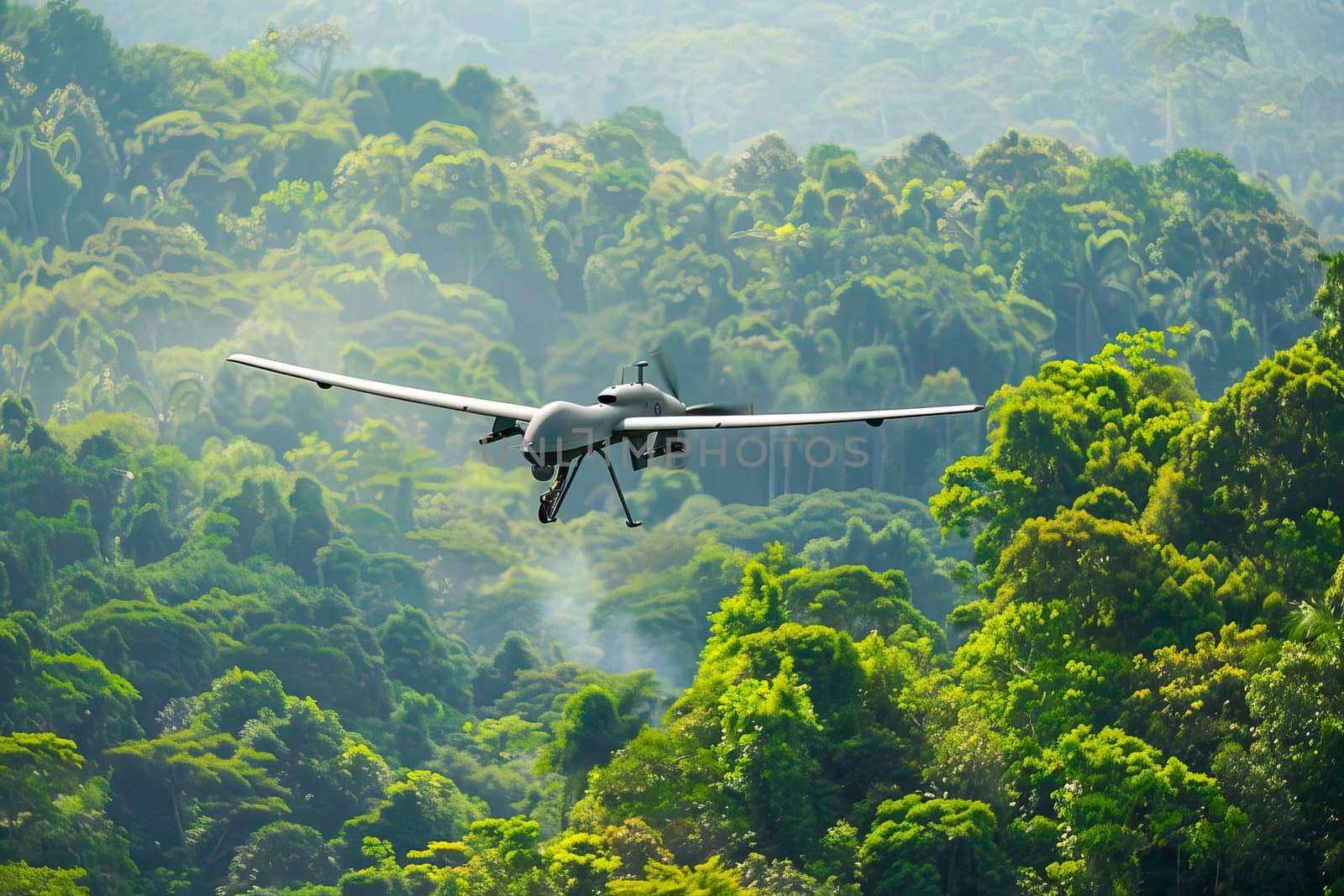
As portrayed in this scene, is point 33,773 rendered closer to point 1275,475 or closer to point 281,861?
point 281,861

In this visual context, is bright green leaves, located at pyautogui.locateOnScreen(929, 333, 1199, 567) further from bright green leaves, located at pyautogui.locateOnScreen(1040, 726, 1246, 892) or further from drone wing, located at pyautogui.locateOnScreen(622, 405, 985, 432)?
drone wing, located at pyautogui.locateOnScreen(622, 405, 985, 432)

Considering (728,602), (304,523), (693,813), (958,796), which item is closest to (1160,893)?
(958,796)

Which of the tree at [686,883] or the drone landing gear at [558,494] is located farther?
the tree at [686,883]

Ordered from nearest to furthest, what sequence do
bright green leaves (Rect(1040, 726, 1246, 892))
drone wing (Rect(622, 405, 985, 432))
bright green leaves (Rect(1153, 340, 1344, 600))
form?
drone wing (Rect(622, 405, 985, 432)), bright green leaves (Rect(1040, 726, 1246, 892)), bright green leaves (Rect(1153, 340, 1344, 600))

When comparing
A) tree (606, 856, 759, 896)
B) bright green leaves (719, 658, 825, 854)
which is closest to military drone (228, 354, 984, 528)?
tree (606, 856, 759, 896)

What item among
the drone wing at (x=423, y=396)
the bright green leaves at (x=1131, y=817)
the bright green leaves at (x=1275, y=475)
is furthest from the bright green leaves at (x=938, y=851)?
the drone wing at (x=423, y=396)

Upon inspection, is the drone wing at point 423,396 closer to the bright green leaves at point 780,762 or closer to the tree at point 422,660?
the bright green leaves at point 780,762
